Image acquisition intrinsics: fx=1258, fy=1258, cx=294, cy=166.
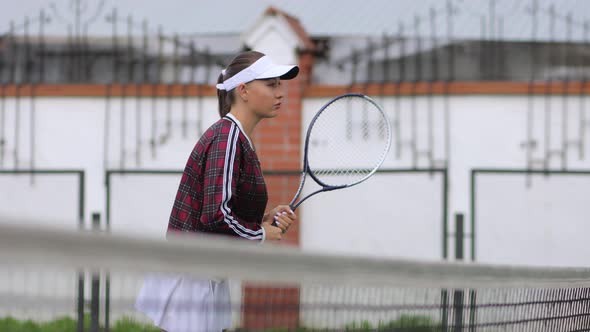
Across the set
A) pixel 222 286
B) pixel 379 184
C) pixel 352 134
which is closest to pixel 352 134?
pixel 352 134

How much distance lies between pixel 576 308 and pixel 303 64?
513 centimetres

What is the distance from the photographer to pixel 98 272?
2068 millimetres

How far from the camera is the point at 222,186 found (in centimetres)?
371

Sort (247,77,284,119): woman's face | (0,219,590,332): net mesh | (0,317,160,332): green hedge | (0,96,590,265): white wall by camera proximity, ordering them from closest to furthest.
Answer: (0,219,590,332): net mesh < (0,317,160,332): green hedge < (247,77,284,119): woman's face < (0,96,590,265): white wall

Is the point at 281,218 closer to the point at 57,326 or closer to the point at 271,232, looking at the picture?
the point at 271,232

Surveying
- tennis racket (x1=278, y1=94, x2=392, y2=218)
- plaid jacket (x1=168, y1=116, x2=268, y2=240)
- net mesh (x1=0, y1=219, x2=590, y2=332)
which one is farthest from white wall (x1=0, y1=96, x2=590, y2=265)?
net mesh (x1=0, y1=219, x2=590, y2=332)

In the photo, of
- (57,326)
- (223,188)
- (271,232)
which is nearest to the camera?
(57,326)

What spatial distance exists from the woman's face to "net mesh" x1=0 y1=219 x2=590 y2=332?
78 centimetres

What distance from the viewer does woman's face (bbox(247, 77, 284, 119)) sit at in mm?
3990

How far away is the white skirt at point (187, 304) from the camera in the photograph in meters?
2.57

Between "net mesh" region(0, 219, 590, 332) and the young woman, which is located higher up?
the young woman

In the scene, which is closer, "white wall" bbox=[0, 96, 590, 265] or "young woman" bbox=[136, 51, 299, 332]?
"young woman" bbox=[136, 51, 299, 332]

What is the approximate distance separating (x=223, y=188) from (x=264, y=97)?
43 cm

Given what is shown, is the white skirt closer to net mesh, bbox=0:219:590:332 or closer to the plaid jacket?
net mesh, bbox=0:219:590:332
